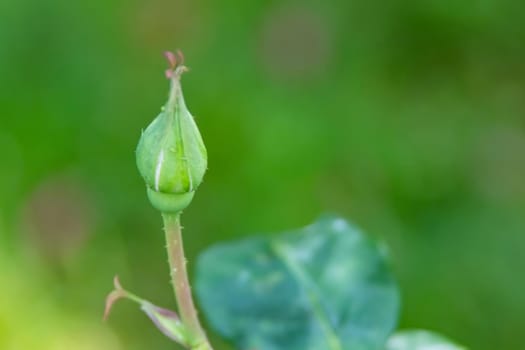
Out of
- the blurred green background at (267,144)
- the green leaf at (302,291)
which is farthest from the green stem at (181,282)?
the blurred green background at (267,144)

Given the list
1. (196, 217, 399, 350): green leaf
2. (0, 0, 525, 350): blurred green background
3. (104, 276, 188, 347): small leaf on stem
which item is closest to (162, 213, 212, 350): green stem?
(104, 276, 188, 347): small leaf on stem

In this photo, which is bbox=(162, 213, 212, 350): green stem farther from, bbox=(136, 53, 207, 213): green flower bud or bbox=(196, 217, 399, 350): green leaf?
bbox=(196, 217, 399, 350): green leaf

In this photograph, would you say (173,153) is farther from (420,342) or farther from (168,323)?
(420,342)

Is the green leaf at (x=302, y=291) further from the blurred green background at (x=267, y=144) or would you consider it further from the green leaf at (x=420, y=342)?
the blurred green background at (x=267, y=144)

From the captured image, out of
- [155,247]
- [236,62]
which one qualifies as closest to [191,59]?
[236,62]

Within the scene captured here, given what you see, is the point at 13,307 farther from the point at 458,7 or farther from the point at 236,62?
the point at 458,7
